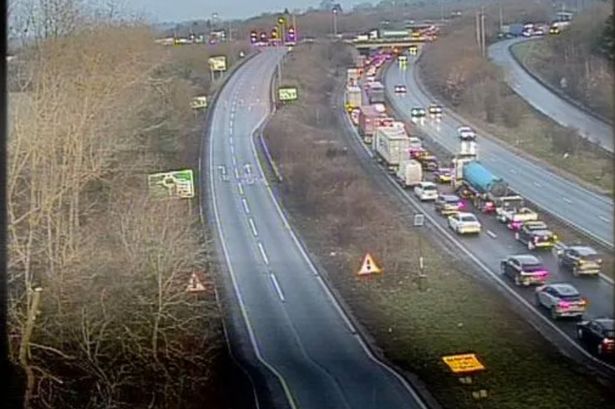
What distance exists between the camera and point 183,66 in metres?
1.84

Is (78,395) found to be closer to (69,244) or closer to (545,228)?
(69,244)

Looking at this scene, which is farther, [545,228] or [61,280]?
[61,280]

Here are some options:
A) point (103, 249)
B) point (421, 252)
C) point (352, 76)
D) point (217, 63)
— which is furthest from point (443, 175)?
point (103, 249)

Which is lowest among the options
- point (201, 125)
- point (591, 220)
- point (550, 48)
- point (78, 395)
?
point (78, 395)

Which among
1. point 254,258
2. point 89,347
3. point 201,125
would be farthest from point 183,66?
point 89,347

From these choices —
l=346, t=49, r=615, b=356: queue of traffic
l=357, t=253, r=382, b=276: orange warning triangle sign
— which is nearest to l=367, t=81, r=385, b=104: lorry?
l=346, t=49, r=615, b=356: queue of traffic

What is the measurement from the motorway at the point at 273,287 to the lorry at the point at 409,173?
23cm

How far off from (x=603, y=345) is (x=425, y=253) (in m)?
0.34

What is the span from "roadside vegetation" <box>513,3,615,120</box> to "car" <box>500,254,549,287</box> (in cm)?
29

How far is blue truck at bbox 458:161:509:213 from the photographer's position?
175 cm

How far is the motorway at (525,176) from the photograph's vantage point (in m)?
1.69

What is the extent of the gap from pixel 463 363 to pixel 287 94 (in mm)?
611

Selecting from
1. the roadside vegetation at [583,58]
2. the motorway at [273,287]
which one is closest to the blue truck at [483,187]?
the roadside vegetation at [583,58]

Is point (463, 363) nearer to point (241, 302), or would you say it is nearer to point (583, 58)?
point (241, 302)
